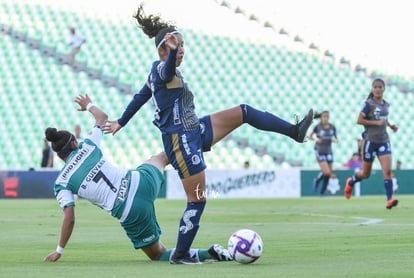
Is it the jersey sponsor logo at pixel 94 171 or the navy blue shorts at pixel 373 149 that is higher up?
the jersey sponsor logo at pixel 94 171

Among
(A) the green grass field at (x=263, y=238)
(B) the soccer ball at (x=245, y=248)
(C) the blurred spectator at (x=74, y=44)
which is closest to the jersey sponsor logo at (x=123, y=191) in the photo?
(A) the green grass field at (x=263, y=238)

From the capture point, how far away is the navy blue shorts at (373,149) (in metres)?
19.2

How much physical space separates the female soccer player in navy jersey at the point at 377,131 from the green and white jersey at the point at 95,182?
32.8ft

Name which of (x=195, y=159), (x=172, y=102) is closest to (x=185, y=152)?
(x=195, y=159)

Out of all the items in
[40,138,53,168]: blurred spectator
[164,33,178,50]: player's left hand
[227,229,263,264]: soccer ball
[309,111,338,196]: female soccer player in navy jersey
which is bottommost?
[40,138,53,168]: blurred spectator

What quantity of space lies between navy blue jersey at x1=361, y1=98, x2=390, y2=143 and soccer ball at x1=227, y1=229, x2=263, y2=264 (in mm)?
10629

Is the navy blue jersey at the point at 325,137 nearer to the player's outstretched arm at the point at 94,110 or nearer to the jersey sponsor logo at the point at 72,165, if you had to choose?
the player's outstretched arm at the point at 94,110

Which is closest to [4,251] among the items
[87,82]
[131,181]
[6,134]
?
[131,181]

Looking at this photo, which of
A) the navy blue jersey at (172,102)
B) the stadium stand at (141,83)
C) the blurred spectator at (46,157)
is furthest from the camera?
the stadium stand at (141,83)

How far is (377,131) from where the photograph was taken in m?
19.2

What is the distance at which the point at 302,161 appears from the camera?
33.2 metres

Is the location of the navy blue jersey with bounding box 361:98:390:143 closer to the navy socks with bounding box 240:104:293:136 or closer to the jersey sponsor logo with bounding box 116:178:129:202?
the navy socks with bounding box 240:104:293:136

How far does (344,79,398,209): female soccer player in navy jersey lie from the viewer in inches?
743

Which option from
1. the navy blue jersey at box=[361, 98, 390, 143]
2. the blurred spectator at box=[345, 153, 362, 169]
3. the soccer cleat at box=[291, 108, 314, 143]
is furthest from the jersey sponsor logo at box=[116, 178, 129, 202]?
the blurred spectator at box=[345, 153, 362, 169]
